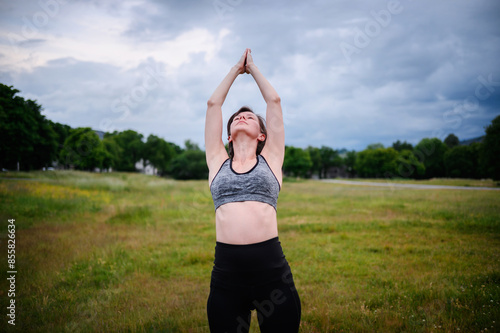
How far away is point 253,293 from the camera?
227 centimetres

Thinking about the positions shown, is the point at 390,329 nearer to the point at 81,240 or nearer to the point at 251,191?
the point at 251,191

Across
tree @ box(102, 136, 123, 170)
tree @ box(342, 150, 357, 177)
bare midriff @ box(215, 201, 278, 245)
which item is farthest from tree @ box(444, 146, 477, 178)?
tree @ box(102, 136, 123, 170)

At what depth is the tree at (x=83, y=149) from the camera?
4744cm

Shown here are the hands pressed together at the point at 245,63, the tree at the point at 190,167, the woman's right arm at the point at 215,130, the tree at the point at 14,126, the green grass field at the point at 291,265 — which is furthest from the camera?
the tree at the point at 190,167

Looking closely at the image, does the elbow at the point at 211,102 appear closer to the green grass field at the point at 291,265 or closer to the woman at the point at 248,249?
the woman at the point at 248,249

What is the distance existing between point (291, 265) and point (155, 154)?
71.7 m

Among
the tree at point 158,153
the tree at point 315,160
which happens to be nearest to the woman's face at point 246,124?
the tree at point 158,153

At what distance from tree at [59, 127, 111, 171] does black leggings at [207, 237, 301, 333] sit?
173 ft

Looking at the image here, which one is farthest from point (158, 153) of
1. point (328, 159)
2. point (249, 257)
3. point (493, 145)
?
point (249, 257)

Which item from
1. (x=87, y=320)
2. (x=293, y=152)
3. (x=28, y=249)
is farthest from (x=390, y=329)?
(x=293, y=152)

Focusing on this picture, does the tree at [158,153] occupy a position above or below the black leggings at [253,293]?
above

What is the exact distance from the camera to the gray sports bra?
2436mm

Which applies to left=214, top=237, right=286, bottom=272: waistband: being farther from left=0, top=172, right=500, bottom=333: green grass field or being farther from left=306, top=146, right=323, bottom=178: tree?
left=306, top=146, right=323, bottom=178: tree

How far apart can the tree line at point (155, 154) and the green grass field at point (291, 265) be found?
63.9 ft
